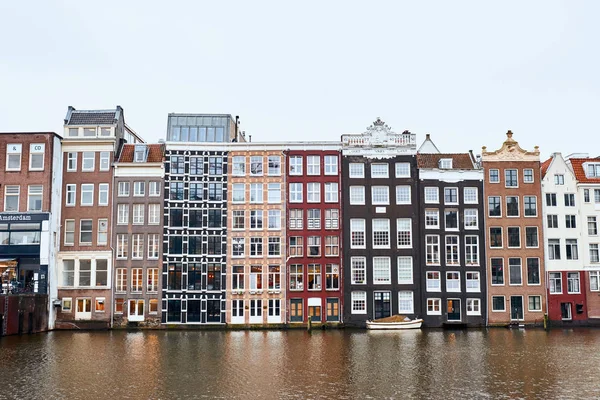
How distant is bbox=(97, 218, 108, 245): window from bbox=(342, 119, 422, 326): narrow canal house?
2462 cm

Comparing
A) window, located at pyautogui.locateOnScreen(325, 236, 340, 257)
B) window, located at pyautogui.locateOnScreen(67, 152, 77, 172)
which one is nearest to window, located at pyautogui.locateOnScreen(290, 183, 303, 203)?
window, located at pyautogui.locateOnScreen(325, 236, 340, 257)

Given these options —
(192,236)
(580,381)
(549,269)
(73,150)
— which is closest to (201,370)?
(580,381)

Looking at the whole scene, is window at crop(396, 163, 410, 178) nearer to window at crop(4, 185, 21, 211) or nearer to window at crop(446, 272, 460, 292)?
window at crop(446, 272, 460, 292)

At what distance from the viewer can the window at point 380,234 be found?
70.8 metres

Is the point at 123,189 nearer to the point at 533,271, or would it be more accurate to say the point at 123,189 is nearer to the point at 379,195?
the point at 379,195

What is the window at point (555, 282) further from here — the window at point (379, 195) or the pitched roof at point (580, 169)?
the window at point (379, 195)

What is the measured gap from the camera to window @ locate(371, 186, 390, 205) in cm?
7144

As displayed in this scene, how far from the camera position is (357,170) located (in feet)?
236

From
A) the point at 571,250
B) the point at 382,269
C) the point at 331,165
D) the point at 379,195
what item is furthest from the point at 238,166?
the point at 571,250

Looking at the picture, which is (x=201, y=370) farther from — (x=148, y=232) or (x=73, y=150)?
(x=73, y=150)

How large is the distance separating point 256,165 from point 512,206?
27.3 metres

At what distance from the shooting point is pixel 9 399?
31969 mm

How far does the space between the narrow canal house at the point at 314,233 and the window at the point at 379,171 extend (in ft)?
11.8

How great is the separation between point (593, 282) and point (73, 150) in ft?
184
